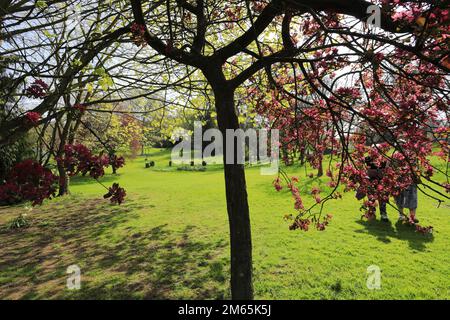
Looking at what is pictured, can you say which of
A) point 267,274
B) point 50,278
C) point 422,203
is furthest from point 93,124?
point 422,203

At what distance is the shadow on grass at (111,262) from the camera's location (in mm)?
4641

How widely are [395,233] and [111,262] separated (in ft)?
21.4

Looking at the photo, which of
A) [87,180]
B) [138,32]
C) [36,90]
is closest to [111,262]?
[36,90]

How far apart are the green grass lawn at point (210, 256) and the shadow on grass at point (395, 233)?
2 centimetres

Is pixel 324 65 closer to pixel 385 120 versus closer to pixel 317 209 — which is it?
pixel 385 120

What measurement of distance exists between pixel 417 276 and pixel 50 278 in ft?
21.2

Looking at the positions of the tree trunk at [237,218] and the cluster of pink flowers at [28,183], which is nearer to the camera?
the cluster of pink flowers at [28,183]

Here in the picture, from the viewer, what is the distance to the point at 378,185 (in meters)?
3.61

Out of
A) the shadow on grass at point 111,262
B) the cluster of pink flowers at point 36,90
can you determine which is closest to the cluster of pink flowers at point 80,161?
the cluster of pink flowers at point 36,90

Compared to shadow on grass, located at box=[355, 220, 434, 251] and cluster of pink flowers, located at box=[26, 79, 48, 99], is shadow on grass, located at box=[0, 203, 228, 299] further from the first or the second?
shadow on grass, located at box=[355, 220, 434, 251]

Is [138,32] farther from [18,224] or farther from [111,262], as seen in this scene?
[18,224]

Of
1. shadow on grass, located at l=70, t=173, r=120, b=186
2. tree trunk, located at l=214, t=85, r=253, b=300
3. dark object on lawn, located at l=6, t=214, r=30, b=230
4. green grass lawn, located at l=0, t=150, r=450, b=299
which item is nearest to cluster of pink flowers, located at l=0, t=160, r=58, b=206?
tree trunk, located at l=214, t=85, r=253, b=300

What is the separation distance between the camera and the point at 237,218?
3.46 meters

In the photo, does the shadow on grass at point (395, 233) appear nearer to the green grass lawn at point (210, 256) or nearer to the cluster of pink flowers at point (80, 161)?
the green grass lawn at point (210, 256)
